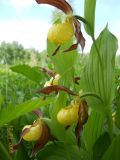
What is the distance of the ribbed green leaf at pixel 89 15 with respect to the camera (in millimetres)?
1006

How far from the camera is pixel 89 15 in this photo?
1025 mm

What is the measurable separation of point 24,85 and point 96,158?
132 centimetres

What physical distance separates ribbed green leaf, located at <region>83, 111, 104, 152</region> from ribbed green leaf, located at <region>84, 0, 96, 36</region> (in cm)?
24

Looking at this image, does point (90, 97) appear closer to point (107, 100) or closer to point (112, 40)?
point (107, 100)

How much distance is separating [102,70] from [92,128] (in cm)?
18

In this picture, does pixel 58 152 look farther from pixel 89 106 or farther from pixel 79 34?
pixel 79 34

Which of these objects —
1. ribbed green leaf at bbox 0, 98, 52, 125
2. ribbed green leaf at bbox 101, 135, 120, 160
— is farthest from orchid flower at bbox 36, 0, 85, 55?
ribbed green leaf at bbox 101, 135, 120, 160

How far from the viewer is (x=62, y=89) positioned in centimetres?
99

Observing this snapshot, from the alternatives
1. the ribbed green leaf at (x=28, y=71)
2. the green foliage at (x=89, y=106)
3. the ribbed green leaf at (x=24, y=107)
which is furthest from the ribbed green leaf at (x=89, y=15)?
the ribbed green leaf at (x=28, y=71)

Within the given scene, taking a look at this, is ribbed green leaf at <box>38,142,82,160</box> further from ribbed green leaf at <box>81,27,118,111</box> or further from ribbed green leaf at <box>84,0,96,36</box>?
ribbed green leaf at <box>84,0,96,36</box>

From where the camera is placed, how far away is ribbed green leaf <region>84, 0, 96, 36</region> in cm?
101

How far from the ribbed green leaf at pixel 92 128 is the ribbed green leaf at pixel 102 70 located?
6 centimetres

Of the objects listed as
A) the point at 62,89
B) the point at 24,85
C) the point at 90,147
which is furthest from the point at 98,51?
the point at 24,85

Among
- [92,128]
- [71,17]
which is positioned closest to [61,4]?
[71,17]
